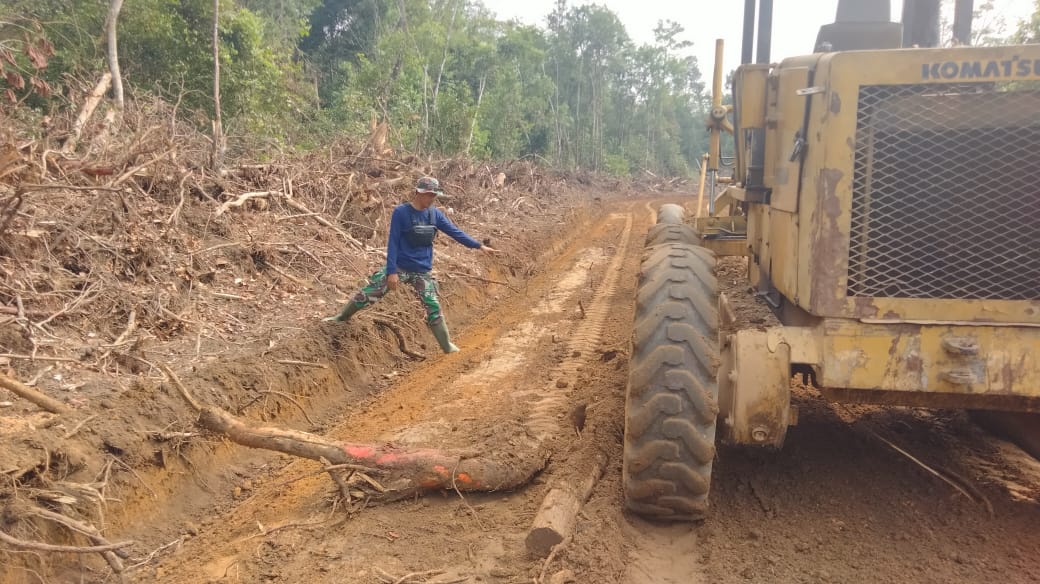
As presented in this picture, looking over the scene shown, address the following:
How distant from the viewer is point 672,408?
3.10 meters

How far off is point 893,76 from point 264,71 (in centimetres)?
1499

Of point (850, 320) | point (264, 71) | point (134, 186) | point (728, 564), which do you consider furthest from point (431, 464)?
point (264, 71)

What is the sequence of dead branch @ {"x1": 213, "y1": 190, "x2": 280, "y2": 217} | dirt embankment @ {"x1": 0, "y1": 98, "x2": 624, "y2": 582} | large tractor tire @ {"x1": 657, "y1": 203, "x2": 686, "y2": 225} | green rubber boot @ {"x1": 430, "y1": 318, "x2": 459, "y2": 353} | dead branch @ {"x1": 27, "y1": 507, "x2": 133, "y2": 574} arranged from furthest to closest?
dead branch @ {"x1": 213, "y1": 190, "x2": 280, "y2": 217}, large tractor tire @ {"x1": 657, "y1": 203, "x2": 686, "y2": 225}, green rubber boot @ {"x1": 430, "y1": 318, "x2": 459, "y2": 353}, dirt embankment @ {"x1": 0, "y1": 98, "x2": 624, "y2": 582}, dead branch @ {"x1": 27, "y1": 507, "x2": 133, "y2": 574}

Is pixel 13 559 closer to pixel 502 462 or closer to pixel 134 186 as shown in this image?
pixel 502 462

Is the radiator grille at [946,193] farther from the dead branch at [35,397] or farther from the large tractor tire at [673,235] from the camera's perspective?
the dead branch at [35,397]

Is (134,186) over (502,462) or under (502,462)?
over

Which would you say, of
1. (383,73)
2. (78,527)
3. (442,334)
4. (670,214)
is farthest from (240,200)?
(383,73)

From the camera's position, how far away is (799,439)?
4.31 metres

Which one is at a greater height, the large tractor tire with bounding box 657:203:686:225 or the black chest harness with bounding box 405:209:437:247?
the large tractor tire with bounding box 657:203:686:225

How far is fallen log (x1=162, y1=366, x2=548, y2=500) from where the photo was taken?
363 centimetres

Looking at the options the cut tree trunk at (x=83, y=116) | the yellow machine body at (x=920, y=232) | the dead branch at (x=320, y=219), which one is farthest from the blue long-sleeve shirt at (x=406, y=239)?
the yellow machine body at (x=920, y=232)

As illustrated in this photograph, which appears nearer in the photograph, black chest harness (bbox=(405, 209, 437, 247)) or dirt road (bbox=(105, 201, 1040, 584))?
dirt road (bbox=(105, 201, 1040, 584))

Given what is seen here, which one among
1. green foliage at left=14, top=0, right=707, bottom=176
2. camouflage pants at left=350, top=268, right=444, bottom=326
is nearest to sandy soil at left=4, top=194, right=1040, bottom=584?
camouflage pants at left=350, top=268, right=444, bottom=326

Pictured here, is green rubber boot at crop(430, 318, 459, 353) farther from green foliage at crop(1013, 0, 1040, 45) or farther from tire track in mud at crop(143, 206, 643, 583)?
green foliage at crop(1013, 0, 1040, 45)
